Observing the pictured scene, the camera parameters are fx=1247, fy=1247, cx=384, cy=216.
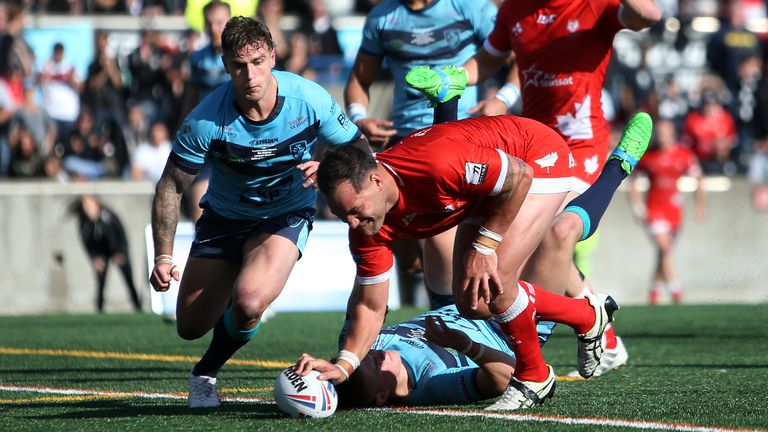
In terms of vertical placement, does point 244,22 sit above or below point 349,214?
above

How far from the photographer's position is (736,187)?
17.4m

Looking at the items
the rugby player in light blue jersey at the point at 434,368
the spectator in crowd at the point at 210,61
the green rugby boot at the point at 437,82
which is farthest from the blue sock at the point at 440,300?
the spectator in crowd at the point at 210,61

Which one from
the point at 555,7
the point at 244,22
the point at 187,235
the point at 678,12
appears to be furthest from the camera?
the point at 678,12

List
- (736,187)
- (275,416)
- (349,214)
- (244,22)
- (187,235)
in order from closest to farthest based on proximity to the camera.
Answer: (349,214) < (275,416) < (244,22) < (187,235) < (736,187)

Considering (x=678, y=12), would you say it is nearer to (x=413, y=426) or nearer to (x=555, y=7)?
(x=555, y=7)

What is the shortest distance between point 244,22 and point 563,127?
87.6 inches

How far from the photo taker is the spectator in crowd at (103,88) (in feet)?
52.7

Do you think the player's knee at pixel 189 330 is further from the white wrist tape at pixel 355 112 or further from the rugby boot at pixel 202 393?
the white wrist tape at pixel 355 112

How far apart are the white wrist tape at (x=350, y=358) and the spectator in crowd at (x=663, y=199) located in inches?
450

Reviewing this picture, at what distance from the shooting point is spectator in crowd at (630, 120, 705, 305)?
16422 millimetres

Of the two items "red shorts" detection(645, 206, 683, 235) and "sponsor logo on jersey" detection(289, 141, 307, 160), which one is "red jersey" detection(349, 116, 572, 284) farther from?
"red shorts" detection(645, 206, 683, 235)

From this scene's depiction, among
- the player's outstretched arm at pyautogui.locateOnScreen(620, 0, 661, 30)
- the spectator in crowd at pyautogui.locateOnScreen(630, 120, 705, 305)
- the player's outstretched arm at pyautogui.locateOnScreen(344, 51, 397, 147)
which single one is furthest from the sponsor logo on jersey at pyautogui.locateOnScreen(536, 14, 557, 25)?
Answer: the spectator in crowd at pyautogui.locateOnScreen(630, 120, 705, 305)

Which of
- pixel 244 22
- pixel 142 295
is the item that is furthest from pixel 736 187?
pixel 244 22

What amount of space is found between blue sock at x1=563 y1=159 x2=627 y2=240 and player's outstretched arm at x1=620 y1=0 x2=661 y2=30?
2.60 feet
